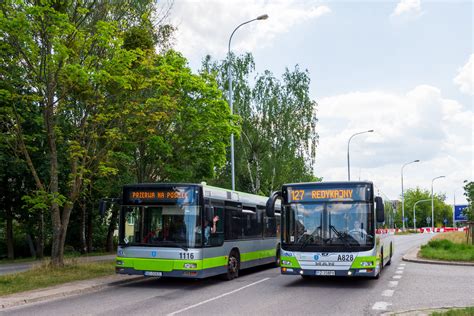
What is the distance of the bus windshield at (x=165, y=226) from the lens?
49.9 feet

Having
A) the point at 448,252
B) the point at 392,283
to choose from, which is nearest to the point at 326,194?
the point at 392,283

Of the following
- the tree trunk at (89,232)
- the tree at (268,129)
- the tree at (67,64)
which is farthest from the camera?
the tree at (268,129)

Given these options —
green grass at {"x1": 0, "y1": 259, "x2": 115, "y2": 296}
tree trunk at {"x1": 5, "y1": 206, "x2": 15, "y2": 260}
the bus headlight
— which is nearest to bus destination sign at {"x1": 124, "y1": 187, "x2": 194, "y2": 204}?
the bus headlight

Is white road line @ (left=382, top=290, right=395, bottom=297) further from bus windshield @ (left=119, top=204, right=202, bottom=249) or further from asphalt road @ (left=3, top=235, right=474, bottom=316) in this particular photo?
bus windshield @ (left=119, top=204, right=202, bottom=249)

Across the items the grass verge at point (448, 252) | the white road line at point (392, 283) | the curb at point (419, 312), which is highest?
the grass verge at point (448, 252)

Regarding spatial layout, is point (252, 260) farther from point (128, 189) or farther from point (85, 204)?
point (85, 204)

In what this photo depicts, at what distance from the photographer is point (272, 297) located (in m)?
13.1

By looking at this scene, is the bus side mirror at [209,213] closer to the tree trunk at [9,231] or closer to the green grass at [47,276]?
the green grass at [47,276]

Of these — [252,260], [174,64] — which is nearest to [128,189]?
[252,260]

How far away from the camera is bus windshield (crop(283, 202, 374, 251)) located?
14617 millimetres

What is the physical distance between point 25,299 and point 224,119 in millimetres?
13861

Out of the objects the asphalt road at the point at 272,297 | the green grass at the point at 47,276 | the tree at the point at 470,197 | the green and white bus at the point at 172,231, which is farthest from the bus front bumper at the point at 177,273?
the tree at the point at 470,197

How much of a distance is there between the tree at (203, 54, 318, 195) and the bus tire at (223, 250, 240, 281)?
26.0 meters

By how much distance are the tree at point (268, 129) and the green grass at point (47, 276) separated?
81.6 feet
